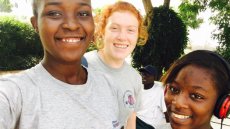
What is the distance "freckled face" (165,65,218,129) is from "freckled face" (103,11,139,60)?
0.99m

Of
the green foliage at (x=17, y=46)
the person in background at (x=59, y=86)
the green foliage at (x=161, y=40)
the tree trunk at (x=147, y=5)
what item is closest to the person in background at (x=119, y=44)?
the person in background at (x=59, y=86)

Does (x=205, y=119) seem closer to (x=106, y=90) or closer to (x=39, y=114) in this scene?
(x=106, y=90)

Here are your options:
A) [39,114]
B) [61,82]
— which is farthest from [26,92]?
[61,82]

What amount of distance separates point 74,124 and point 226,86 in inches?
36.7

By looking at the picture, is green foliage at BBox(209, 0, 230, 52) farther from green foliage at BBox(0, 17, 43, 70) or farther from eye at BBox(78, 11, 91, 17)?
eye at BBox(78, 11, 91, 17)

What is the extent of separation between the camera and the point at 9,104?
1.45 meters

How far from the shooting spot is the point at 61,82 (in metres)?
1.73

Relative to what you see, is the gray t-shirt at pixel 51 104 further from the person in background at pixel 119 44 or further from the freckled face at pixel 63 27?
the person in background at pixel 119 44

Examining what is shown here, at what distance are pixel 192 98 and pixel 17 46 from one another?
14048mm

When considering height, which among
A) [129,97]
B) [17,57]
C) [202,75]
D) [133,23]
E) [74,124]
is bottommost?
[17,57]

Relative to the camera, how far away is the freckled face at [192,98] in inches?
76.3

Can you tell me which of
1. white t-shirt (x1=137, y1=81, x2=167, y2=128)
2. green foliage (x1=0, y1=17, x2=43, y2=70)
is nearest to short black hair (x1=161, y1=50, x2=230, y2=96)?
white t-shirt (x1=137, y1=81, x2=167, y2=128)

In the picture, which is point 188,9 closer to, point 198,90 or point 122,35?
point 122,35

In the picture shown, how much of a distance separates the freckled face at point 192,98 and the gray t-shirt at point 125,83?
1.94ft
